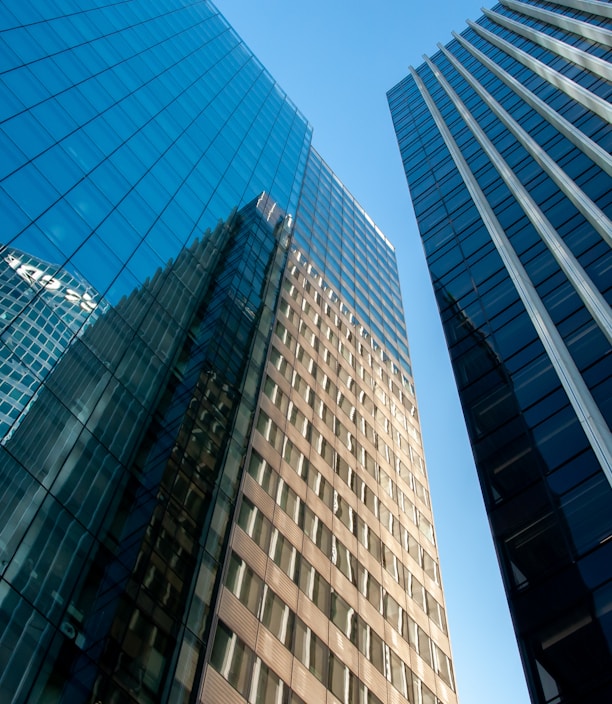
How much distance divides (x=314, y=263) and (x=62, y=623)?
42739mm

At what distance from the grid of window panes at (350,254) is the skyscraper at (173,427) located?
17.6 feet

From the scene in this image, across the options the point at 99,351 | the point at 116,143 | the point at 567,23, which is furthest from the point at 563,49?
the point at 99,351

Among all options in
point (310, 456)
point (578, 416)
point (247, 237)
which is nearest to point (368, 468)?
point (310, 456)

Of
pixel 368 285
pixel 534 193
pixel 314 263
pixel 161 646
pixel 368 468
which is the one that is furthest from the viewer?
pixel 368 285

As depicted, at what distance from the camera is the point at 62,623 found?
20.4 metres

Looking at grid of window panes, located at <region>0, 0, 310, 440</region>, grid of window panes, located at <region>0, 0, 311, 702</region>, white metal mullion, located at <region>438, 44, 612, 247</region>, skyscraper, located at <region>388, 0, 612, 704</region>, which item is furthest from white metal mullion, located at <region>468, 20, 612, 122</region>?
grid of window panes, located at <region>0, 0, 310, 440</region>

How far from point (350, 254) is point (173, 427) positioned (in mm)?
45360

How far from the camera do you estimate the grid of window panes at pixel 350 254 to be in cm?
6281

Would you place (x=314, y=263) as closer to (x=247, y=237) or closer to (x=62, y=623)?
(x=247, y=237)

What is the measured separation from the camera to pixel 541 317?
85.6 ft

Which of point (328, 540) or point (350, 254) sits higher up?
point (350, 254)

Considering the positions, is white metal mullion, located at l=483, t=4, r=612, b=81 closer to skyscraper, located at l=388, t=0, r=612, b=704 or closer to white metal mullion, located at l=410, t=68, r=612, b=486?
skyscraper, located at l=388, t=0, r=612, b=704

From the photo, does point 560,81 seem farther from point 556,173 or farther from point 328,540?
point 328,540

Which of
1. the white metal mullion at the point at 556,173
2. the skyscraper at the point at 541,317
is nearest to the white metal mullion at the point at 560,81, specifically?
the skyscraper at the point at 541,317
